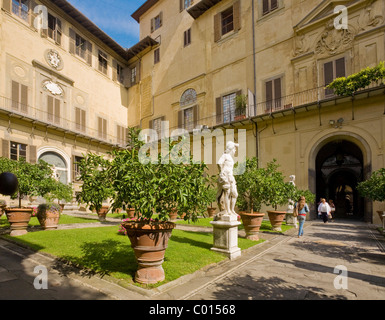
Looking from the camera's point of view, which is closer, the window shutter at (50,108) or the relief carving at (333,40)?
the relief carving at (333,40)

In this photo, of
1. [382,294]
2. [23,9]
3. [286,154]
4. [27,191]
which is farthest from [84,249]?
[23,9]

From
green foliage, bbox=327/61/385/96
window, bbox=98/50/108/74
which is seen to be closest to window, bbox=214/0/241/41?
green foliage, bbox=327/61/385/96

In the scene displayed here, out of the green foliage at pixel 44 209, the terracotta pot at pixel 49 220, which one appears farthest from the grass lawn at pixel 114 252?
the green foliage at pixel 44 209

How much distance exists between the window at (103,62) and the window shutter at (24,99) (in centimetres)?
761

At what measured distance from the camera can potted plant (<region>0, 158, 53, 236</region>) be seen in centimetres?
720

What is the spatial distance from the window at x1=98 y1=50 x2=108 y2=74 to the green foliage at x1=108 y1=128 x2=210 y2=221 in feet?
71.3

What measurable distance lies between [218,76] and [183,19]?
715 centimetres

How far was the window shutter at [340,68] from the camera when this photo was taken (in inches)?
523

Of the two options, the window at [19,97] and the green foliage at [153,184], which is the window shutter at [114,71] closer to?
the window at [19,97]

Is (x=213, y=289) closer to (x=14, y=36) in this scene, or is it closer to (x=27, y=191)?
(x=27, y=191)

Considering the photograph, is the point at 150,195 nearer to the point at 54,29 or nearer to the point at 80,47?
the point at 54,29

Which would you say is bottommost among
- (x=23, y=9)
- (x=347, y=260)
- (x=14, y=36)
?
(x=347, y=260)

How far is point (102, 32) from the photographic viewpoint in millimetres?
21859

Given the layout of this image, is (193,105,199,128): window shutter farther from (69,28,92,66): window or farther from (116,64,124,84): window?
(69,28,92,66): window
